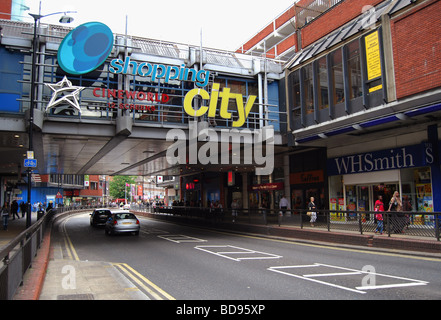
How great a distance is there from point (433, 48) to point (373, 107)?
3.53m

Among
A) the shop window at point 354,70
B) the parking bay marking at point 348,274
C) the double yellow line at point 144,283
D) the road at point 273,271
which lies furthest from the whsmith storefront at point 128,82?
the parking bay marking at point 348,274

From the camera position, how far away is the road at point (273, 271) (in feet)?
23.4

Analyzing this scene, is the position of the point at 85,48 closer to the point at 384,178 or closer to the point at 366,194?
the point at 384,178

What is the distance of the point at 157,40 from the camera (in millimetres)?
21688

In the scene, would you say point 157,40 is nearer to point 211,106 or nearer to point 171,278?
point 211,106

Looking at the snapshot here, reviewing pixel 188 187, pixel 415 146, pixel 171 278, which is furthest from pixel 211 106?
pixel 188 187

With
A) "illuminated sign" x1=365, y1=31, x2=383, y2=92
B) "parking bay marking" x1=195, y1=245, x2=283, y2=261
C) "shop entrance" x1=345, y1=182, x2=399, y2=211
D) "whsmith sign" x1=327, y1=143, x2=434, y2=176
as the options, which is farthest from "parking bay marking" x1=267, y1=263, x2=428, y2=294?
"shop entrance" x1=345, y1=182, x2=399, y2=211

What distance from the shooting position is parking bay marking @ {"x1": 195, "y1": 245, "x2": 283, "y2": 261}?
12.1m

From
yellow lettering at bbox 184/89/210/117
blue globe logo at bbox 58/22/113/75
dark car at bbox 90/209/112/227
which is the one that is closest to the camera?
blue globe logo at bbox 58/22/113/75

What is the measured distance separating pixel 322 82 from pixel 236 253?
39.6ft

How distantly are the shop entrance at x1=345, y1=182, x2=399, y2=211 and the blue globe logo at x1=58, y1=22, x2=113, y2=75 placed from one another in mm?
15632

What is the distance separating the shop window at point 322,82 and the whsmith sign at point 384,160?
3575mm

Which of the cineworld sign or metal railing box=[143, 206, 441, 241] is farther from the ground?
the cineworld sign

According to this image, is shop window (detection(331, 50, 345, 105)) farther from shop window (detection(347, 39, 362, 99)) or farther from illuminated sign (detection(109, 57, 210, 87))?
illuminated sign (detection(109, 57, 210, 87))
